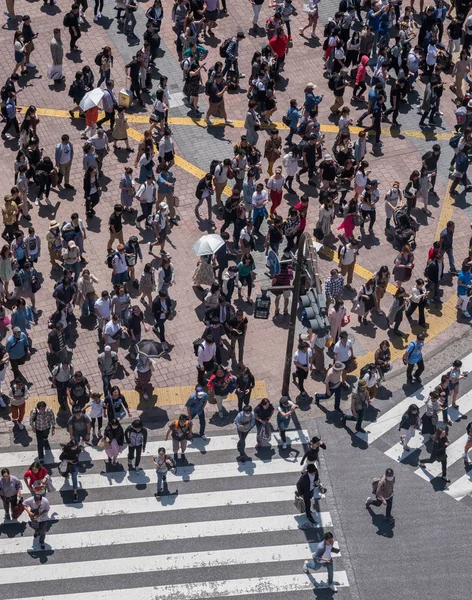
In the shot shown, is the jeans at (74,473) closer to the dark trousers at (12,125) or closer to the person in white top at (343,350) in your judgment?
the person in white top at (343,350)

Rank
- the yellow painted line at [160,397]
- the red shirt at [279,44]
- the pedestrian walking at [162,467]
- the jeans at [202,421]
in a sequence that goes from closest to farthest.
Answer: the pedestrian walking at [162,467] < the jeans at [202,421] < the yellow painted line at [160,397] < the red shirt at [279,44]

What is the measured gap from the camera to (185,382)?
123 ft

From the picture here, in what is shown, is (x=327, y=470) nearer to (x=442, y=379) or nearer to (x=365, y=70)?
(x=442, y=379)

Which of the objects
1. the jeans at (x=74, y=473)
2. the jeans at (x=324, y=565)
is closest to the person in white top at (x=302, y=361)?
the jeans at (x=324, y=565)

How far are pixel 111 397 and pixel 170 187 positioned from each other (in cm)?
828

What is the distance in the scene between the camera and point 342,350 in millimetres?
36812

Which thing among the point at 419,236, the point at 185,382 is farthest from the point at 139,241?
the point at 419,236

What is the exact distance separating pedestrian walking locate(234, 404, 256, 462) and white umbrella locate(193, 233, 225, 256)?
492cm

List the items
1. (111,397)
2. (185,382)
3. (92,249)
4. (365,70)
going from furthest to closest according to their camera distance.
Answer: (365,70)
(92,249)
(185,382)
(111,397)

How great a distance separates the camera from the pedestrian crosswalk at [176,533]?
105ft

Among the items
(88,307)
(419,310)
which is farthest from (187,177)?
(419,310)

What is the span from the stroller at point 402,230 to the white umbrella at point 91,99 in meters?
9.36

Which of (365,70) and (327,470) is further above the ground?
(365,70)

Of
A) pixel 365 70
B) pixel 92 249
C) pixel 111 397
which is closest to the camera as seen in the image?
pixel 111 397
